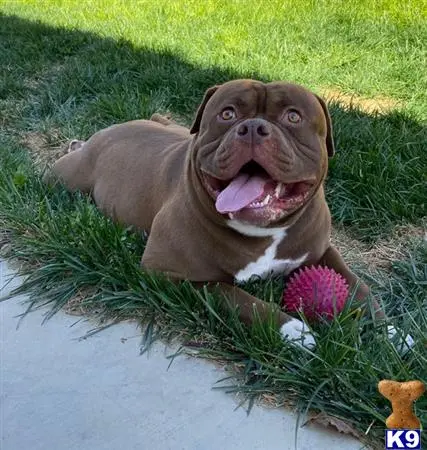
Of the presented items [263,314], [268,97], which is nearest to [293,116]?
[268,97]

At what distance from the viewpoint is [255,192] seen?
7.91ft

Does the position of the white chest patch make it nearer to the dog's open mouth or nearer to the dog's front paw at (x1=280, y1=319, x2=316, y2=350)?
the dog's open mouth

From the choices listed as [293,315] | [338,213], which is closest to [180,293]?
[293,315]

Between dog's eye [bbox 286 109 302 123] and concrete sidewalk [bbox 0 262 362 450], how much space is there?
35.8 inches

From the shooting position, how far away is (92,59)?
5727 millimetres

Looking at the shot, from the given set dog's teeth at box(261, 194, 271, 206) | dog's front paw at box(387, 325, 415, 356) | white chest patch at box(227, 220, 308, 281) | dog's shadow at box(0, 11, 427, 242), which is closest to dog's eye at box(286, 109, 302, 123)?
dog's teeth at box(261, 194, 271, 206)

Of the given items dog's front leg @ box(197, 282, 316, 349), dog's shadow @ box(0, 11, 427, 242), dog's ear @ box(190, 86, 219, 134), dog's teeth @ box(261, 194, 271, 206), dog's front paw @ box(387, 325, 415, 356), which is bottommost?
dog's shadow @ box(0, 11, 427, 242)

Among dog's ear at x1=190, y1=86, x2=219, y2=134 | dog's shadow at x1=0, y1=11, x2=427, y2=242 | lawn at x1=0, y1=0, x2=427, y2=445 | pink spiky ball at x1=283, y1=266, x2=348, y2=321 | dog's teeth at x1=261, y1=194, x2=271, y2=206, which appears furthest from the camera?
dog's shadow at x1=0, y1=11, x2=427, y2=242

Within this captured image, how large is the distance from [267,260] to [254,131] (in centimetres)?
59

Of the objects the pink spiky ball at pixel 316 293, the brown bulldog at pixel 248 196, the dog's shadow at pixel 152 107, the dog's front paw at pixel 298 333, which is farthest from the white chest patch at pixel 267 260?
→ the dog's shadow at pixel 152 107

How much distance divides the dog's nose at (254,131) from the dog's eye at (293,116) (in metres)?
0.15

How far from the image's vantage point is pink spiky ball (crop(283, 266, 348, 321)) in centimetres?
251

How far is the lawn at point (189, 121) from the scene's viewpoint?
90.5 inches

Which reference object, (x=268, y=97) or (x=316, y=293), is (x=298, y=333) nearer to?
(x=316, y=293)
